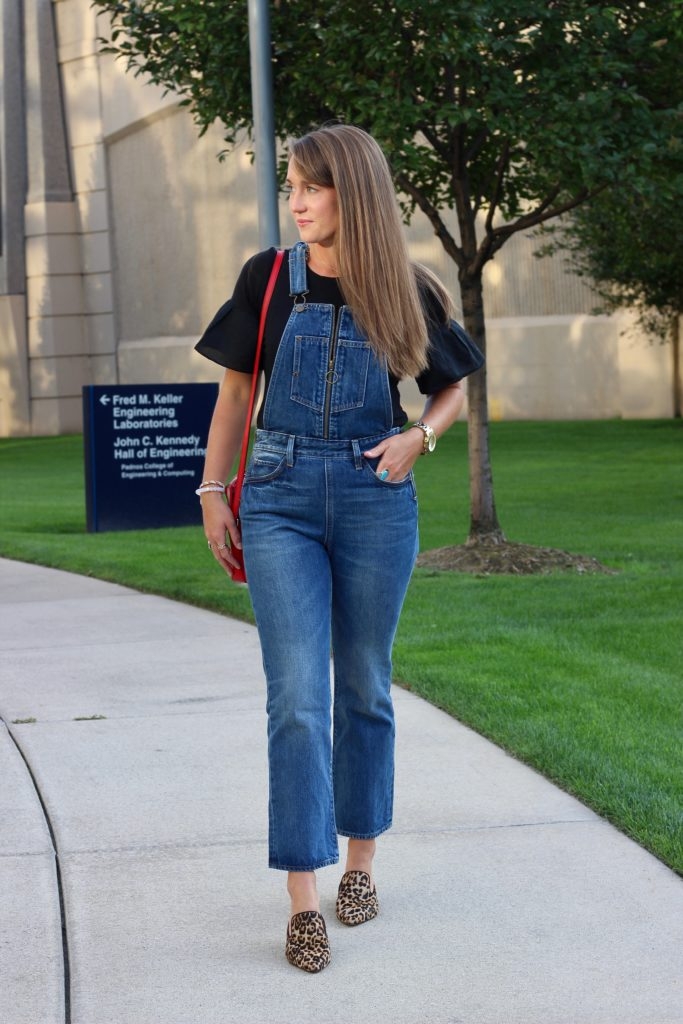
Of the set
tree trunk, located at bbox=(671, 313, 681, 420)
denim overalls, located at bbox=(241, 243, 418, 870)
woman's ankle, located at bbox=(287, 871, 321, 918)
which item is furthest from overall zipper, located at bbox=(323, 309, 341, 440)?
tree trunk, located at bbox=(671, 313, 681, 420)

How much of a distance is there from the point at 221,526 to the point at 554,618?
5220mm

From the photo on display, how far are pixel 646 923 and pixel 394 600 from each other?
1.03 m

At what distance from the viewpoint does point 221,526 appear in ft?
12.6

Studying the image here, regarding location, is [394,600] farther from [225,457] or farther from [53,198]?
[53,198]

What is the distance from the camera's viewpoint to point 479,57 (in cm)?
997

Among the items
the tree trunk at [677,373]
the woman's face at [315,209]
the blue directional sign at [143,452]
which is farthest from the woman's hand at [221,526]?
the tree trunk at [677,373]

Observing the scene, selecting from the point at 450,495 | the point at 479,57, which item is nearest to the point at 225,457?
the point at 479,57

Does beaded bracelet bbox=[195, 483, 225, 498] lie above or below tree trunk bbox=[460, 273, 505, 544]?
above

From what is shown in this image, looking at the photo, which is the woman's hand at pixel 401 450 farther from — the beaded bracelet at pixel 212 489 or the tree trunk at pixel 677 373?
the tree trunk at pixel 677 373

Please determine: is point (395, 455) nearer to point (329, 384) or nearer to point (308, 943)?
point (329, 384)

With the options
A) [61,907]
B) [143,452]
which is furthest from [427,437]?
[143,452]

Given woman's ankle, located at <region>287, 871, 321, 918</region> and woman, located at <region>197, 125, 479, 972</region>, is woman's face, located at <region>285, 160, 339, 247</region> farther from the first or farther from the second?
woman's ankle, located at <region>287, 871, 321, 918</region>

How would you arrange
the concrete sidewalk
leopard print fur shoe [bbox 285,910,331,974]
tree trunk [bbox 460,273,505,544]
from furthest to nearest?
1. tree trunk [bbox 460,273,505,544]
2. leopard print fur shoe [bbox 285,910,331,974]
3. the concrete sidewalk

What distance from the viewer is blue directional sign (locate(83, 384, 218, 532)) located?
14609 mm
